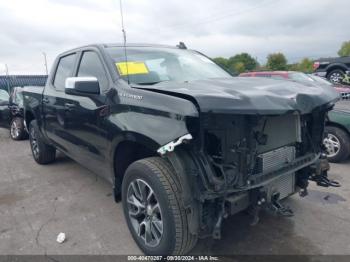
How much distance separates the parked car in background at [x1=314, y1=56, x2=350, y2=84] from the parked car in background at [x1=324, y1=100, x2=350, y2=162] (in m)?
9.72

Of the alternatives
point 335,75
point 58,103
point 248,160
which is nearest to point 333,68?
point 335,75

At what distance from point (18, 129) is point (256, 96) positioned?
7603 mm

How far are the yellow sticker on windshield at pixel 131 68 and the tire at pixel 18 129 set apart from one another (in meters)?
6.05

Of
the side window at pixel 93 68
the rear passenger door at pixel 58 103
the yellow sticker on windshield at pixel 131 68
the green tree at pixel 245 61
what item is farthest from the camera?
the green tree at pixel 245 61

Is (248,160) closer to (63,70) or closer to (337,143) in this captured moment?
(63,70)

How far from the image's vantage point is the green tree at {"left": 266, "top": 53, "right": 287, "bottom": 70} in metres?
41.2

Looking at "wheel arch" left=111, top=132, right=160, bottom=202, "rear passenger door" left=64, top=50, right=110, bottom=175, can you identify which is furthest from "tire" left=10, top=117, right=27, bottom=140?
"wheel arch" left=111, top=132, right=160, bottom=202

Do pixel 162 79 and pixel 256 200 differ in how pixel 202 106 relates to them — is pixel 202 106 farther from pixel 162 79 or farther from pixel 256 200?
pixel 162 79

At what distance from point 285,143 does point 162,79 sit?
4.24 ft

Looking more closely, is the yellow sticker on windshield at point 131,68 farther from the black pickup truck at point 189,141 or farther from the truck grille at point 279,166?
the truck grille at point 279,166

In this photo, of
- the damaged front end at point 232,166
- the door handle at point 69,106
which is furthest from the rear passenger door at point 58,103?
the damaged front end at point 232,166

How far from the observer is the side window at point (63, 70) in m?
4.14

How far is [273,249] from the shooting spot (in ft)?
9.50

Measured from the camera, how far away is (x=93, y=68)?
3.52 m
